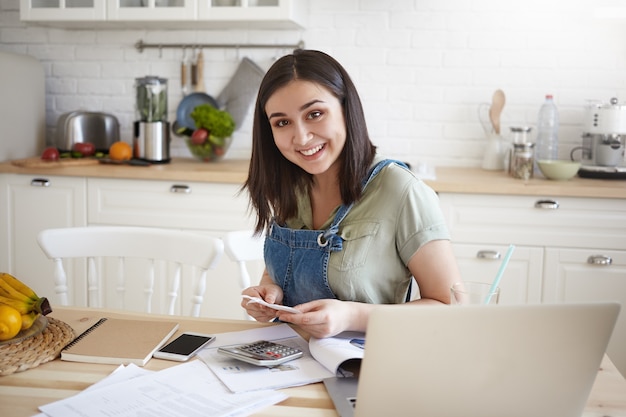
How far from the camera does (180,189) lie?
3178 millimetres

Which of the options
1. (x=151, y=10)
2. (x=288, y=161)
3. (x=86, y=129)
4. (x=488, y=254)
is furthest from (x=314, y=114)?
(x=86, y=129)

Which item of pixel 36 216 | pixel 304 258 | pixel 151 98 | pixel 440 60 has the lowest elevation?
pixel 36 216

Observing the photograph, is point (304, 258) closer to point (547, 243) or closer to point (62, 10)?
point (547, 243)

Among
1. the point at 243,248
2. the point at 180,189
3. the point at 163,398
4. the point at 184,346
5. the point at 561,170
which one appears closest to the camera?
the point at 163,398

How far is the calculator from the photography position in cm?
126

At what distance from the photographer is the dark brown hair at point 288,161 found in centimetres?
154

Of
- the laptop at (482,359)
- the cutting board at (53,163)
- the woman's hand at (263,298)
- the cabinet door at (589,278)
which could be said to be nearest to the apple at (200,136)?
the cutting board at (53,163)

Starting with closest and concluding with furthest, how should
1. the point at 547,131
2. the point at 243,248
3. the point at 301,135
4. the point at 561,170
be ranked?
1. the point at 301,135
2. the point at 243,248
3. the point at 561,170
4. the point at 547,131

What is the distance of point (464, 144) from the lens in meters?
3.57

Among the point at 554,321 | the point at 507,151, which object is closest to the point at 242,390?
the point at 554,321

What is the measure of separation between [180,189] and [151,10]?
88cm

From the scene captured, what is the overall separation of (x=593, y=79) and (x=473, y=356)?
2929mm

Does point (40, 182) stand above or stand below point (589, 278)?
above

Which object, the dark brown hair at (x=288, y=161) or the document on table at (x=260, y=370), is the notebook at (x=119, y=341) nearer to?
the document on table at (x=260, y=370)
